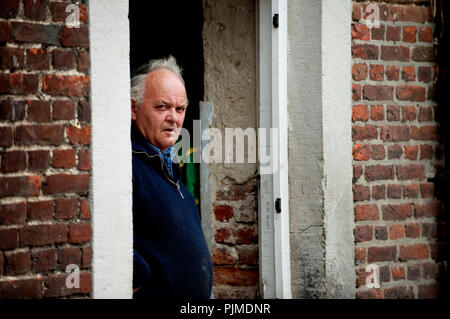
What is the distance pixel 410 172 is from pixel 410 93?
470 mm

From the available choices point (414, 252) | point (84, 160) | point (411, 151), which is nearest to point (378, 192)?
point (411, 151)

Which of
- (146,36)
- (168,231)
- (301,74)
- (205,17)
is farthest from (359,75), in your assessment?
(146,36)

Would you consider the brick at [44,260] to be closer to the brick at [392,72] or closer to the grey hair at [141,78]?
the grey hair at [141,78]

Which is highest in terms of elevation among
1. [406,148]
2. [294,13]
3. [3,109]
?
[294,13]

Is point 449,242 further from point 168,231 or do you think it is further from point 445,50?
point 168,231

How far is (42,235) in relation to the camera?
6.49 feet

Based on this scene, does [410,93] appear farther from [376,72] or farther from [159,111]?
[159,111]

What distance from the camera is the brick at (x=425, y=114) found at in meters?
2.69

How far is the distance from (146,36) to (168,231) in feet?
5.89

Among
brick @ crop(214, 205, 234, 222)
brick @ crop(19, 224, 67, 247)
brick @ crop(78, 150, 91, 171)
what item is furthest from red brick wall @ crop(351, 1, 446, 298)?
brick @ crop(19, 224, 67, 247)

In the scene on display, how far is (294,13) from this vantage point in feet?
8.59

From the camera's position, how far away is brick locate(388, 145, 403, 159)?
2.64 metres

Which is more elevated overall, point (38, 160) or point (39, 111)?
point (39, 111)

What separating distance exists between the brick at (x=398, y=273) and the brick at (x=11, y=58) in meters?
2.26
